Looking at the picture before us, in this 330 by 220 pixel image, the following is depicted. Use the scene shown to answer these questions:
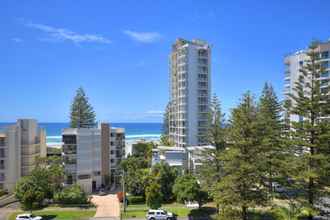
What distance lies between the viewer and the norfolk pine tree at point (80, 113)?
57.6 meters

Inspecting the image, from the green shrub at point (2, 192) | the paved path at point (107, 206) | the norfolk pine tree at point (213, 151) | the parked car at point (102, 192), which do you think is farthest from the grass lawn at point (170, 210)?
the green shrub at point (2, 192)

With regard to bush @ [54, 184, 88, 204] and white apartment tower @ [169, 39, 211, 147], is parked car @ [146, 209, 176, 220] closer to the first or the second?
bush @ [54, 184, 88, 204]

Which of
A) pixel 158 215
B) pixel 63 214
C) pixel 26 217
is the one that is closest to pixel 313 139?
pixel 158 215

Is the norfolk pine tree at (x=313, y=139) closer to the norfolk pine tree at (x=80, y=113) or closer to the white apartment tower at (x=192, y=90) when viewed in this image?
the white apartment tower at (x=192, y=90)

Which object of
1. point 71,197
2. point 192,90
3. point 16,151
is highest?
point 192,90

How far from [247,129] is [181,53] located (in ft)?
114

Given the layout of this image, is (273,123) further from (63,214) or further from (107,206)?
(63,214)

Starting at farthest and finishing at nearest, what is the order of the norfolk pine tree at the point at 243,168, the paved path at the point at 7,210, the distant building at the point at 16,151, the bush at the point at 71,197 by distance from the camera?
the distant building at the point at 16,151 → the bush at the point at 71,197 → the paved path at the point at 7,210 → the norfolk pine tree at the point at 243,168

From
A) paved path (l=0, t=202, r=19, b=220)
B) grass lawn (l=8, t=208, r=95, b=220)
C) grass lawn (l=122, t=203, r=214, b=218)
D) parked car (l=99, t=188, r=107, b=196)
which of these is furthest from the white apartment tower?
paved path (l=0, t=202, r=19, b=220)

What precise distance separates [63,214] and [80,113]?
28.0 metres

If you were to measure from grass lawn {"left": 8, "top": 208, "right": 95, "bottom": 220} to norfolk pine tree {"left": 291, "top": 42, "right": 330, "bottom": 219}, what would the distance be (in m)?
20.8

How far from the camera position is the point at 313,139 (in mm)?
21297

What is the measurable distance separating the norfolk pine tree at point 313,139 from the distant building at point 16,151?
34474 millimetres

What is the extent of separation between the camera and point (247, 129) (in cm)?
2181
